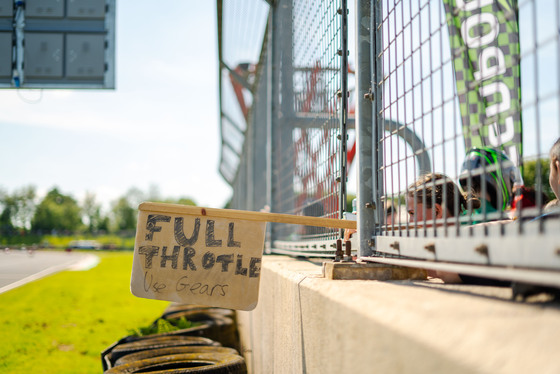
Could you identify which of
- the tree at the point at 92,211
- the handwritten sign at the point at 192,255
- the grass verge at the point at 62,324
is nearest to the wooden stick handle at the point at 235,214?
the handwritten sign at the point at 192,255

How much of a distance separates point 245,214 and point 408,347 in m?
1.26

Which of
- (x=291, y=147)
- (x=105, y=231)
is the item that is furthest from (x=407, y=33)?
(x=105, y=231)

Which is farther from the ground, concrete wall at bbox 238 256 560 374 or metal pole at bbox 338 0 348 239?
metal pole at bbox 338 0 348 239

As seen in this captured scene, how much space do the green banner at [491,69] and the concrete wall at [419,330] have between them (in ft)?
1.05

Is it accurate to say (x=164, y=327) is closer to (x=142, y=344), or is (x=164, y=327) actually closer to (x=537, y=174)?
(x=142, y=344)

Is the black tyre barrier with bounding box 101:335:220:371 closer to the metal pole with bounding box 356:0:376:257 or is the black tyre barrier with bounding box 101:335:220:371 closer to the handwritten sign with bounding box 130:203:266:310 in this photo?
the handwritten sign with bounding box 130:203:266:310

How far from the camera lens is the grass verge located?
18.0ft

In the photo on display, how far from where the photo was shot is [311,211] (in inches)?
125

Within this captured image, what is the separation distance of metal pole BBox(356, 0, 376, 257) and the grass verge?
409 cm

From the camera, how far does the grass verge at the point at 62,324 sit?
550 cm

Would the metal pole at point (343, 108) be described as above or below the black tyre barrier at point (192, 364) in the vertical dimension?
above

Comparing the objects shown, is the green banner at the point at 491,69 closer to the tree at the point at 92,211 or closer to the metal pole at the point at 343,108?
the metal pole at the point at 343,108

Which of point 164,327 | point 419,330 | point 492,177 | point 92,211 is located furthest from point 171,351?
point 92,211

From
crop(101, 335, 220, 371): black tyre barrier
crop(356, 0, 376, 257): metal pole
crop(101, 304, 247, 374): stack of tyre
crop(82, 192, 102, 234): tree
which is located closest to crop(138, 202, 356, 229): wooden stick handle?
crop(356, 0, 376, 257): metal pole
